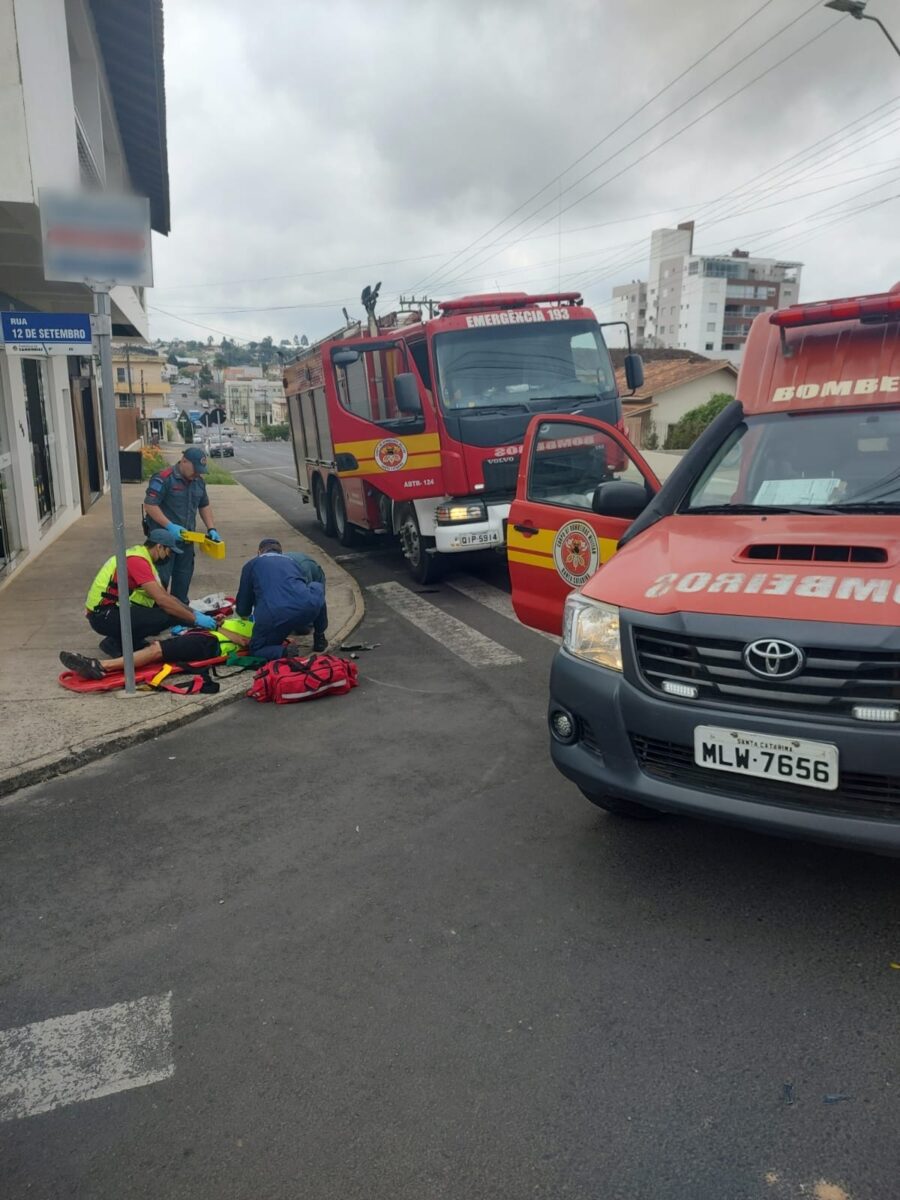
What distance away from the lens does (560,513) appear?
17.3 feet

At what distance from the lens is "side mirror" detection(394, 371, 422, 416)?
A: 908 centimetres

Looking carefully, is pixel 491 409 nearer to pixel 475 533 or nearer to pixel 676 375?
pixel 475 533

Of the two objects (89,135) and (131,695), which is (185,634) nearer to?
(131,695)

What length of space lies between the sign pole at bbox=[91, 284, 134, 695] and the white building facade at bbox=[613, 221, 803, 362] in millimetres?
94885

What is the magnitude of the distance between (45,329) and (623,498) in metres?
3.88

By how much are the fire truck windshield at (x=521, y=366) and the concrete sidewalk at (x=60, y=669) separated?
2564mm

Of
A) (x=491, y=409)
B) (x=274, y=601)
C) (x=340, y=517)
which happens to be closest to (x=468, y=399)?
(x=491, y=409)

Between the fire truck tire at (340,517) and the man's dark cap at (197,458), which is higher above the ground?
the man's dark cap at (197,458)

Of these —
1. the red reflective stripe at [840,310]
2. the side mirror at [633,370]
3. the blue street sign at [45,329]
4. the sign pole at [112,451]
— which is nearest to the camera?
the red reflective stripe at [840,310]

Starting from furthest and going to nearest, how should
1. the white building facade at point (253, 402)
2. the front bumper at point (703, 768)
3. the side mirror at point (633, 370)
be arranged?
the white building facade at point (253, 402)
the side mirror at point (633, 370)
the front bumper at point (703, 768)

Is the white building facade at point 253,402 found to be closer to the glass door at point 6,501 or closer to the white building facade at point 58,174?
the white building facade at point 58,174

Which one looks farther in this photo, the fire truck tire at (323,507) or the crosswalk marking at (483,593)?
the fire truck tire at (323,507)

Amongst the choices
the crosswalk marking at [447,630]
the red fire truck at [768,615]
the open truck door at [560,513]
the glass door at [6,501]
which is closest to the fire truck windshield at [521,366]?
the crosswalk marking at [447,630]

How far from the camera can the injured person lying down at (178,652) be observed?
633 centimetres
